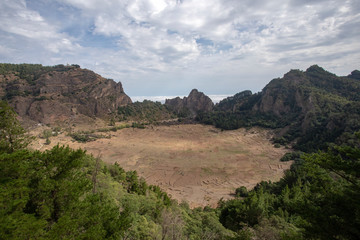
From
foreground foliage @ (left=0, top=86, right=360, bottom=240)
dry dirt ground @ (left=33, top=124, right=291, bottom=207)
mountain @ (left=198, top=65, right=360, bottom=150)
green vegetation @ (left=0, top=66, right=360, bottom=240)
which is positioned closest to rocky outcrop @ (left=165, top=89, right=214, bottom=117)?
mountain @ (left=198, top=65, right=360, bottom=150)

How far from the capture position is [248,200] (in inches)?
789

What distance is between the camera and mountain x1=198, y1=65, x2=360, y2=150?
53.1 meters

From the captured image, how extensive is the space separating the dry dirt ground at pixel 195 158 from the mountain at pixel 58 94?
22.3 m

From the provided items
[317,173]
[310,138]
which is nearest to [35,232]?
[317,173]

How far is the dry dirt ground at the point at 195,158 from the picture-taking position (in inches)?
1347

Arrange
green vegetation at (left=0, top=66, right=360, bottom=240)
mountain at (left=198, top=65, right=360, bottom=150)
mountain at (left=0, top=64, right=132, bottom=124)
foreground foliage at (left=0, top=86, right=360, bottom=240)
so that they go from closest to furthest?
foreground foliage at (left=0, top=86, right=360, bottom=240), green vegetation at (left=0, top=66, right=360, bottom=240), mountain at (left=198, top=65, right=360, bottom=150), mountain at (left=0, top=64, right=132, bottom=124)

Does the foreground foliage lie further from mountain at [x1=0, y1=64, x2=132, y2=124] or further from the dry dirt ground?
mountain at [x1=0, y1=64, x2=132, y2=124]

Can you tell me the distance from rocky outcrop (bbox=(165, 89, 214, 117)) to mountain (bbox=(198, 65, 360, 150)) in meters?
10.3

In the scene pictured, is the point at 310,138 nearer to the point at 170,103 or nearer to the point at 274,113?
the point at 274,113

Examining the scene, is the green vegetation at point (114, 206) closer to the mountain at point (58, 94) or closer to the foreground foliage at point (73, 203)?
the foreground foliage at point (73, 203)

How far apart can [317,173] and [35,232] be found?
1246 centimetres

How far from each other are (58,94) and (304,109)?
11605 cm

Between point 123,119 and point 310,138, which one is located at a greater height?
point 123,119

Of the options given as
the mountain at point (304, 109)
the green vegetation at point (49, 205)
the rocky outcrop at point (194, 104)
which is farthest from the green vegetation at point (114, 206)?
the rocky outcrop at point (194, 104)
